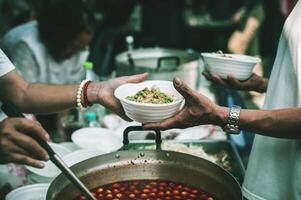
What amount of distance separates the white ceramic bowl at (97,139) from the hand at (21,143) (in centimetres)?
147

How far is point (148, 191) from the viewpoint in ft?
7.72

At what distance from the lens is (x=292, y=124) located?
1964 millimetres

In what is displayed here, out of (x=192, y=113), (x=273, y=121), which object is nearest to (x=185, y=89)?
(x=192, y=113)

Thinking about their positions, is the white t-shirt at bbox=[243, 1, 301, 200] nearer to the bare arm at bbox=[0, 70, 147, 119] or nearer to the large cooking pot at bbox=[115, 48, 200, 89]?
the bare arm at bbox=[0, 70, 147, 119]

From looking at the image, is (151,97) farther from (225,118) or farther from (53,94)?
(53,94)

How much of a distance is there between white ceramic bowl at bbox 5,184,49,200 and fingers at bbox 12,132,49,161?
0.95 meters

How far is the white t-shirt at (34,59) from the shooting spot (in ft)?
14.0

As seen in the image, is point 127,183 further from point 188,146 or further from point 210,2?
point 210,2

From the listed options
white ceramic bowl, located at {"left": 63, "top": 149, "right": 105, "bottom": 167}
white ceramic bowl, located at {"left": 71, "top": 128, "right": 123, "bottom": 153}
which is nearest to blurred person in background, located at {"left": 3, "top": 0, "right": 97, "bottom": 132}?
white ceramic bowl, located at {"left": 71, "top": 128, "right": 123, "bottom": 153}

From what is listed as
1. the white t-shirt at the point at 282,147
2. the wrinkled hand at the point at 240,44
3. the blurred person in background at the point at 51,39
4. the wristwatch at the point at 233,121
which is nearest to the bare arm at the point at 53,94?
the wristwatch at the point at 233,121

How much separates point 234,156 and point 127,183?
3.47 feet

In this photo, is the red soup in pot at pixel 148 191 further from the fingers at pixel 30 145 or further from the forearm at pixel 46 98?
the fingers at pixel 30 145

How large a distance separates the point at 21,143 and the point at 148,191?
1.03m

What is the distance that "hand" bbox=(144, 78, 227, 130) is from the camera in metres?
2.10
